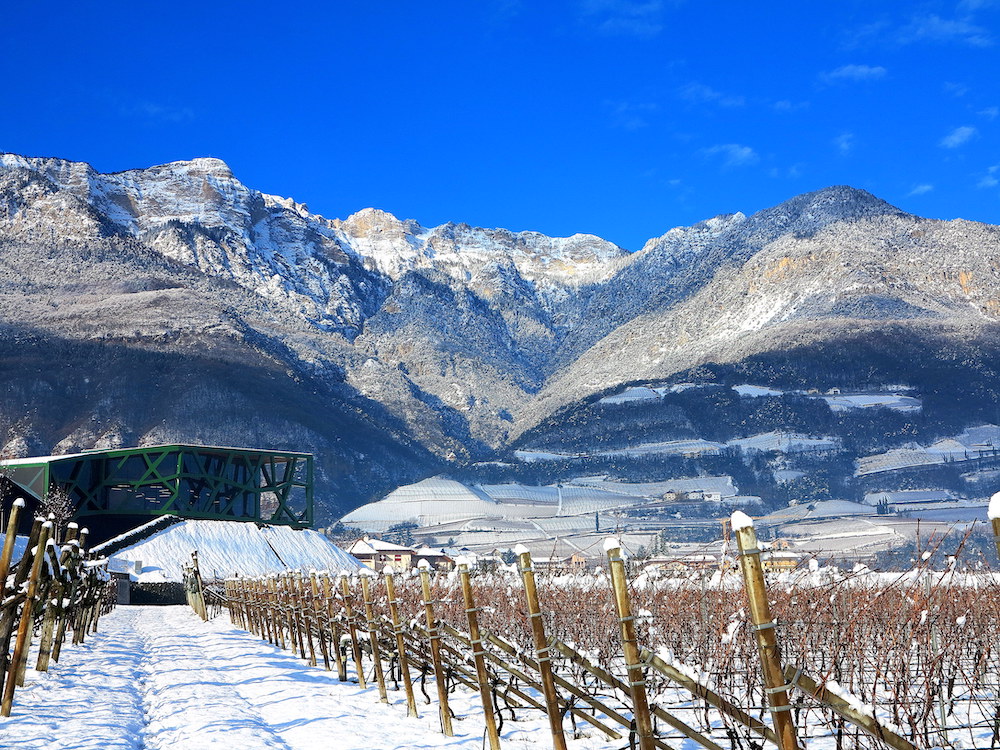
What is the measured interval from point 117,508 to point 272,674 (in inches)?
2049

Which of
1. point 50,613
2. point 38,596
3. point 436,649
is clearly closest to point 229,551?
point 50,613

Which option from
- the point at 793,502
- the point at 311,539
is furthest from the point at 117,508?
the point at 793,502

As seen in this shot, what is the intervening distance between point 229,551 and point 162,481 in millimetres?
9258

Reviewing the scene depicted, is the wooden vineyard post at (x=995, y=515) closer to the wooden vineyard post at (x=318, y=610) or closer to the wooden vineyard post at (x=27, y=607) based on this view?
the wooden vineyard post at (x=27, y=607)

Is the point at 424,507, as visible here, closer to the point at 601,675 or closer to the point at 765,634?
the point at 601,675

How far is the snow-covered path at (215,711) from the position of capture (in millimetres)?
10812

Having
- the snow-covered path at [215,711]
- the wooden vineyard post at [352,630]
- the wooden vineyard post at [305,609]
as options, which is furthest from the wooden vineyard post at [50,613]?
the wooden vineyard post at [305,609]

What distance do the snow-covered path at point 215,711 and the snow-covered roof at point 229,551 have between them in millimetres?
36583

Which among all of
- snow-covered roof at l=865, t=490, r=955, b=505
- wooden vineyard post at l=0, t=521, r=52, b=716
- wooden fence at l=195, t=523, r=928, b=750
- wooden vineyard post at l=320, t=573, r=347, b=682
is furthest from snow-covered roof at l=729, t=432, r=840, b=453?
wooden vineyard post at l=0, t=521, r=52, b=716

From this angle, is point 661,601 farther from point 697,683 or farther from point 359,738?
point 697,683

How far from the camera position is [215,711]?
1242 centimetres

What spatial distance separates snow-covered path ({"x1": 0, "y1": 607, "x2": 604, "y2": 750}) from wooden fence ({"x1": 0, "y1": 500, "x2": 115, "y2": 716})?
1.50 ft

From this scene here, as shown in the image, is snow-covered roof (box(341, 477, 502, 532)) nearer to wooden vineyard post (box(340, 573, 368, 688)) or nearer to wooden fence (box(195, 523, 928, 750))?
wooden fence (box(195, 523, 928, 750))

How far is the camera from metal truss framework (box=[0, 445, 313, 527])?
61.6 m
